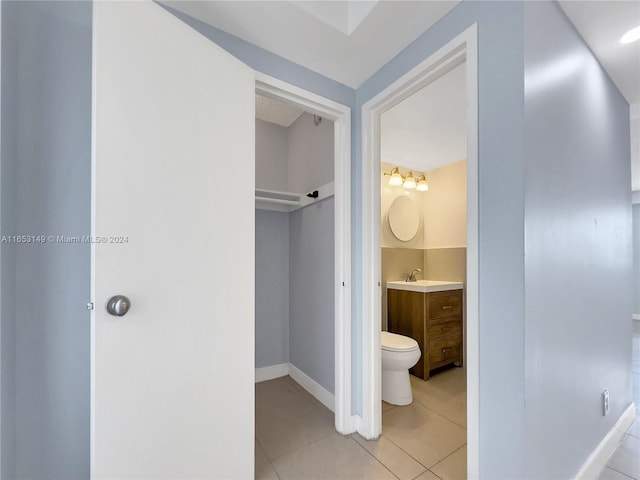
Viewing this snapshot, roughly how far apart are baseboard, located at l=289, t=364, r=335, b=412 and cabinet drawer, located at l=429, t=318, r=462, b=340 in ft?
3.71

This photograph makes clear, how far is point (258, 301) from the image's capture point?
2539 millimetres

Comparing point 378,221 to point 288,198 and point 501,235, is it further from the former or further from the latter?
point 288,198

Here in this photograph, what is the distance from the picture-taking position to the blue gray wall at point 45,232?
3.06 feet

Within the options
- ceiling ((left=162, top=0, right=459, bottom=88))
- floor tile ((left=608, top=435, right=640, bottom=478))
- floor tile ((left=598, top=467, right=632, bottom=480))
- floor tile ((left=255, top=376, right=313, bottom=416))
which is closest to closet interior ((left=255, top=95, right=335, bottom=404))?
floor tile ((left=255, top=376, right=313, bottom=416))

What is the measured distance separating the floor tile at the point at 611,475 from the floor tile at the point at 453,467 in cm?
63

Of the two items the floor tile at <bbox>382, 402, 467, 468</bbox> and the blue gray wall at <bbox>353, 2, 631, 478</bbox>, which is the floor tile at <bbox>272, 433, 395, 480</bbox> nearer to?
the floor tile at <bbox>382, 402, 467, 468</bbox>

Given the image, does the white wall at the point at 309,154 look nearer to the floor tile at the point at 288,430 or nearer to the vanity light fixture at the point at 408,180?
the vanity light fixture at the point at 408,180

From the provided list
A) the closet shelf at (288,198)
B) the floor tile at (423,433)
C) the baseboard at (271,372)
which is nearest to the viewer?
the floor tile at (423,433)

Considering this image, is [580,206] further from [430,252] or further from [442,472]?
[430,252]

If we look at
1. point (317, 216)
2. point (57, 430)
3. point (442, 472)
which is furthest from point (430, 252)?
point (57, 430)

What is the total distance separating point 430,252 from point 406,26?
2486 millimetres

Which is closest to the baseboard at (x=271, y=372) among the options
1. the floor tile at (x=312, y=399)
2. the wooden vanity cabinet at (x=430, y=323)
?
the floor tile at (x=312, y=399)

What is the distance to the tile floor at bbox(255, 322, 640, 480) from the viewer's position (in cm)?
141

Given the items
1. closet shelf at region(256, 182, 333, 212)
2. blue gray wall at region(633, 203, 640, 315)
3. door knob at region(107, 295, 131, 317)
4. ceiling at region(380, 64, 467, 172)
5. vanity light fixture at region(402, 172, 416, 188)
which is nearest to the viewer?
door knob at region(107, 295, 131, 317)
